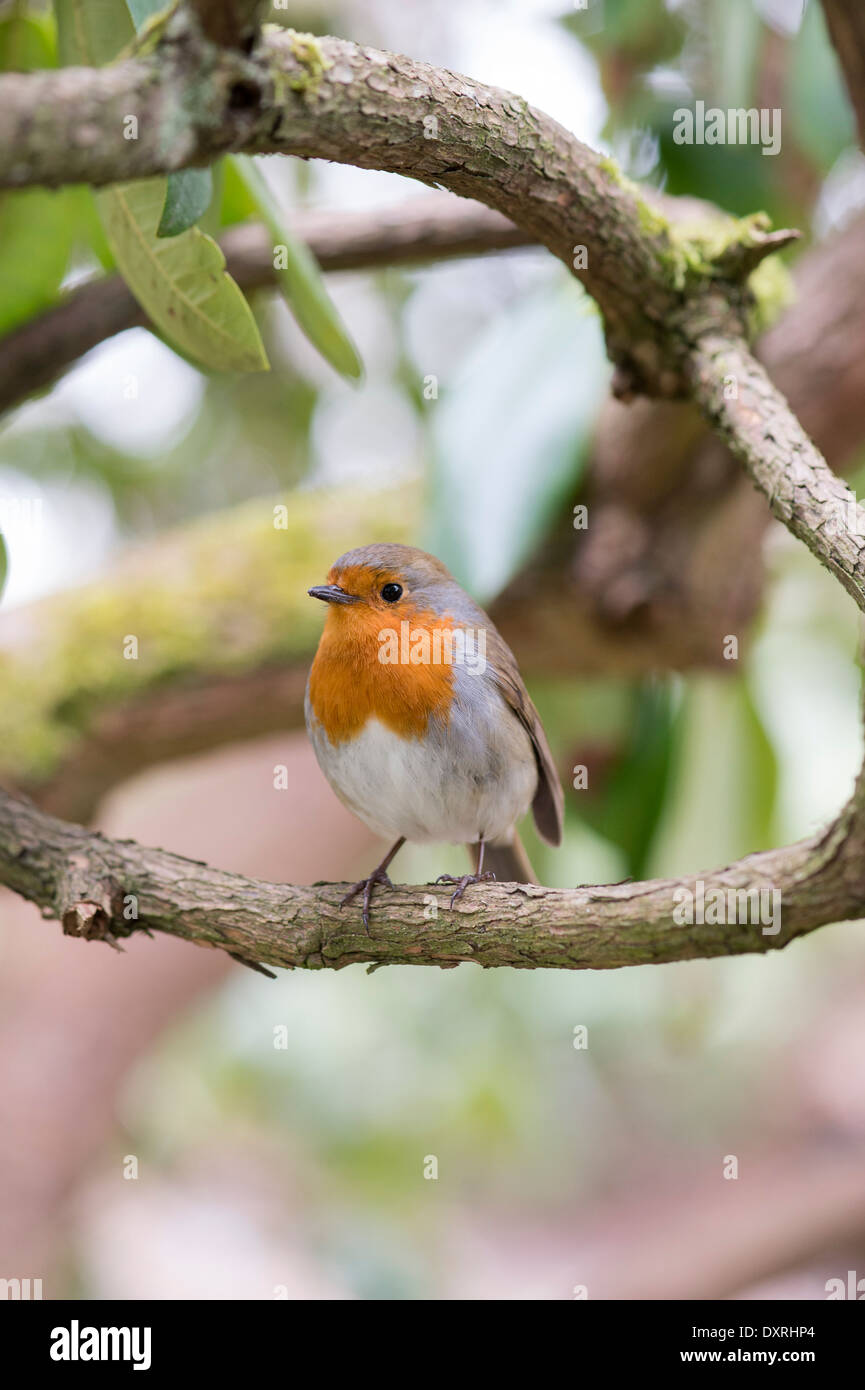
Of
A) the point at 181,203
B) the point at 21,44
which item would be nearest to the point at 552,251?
the point at 181,203

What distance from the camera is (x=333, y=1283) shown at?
5008 mm

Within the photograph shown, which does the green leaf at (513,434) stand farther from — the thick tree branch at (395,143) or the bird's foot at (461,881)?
the bird's foot at (461,881)

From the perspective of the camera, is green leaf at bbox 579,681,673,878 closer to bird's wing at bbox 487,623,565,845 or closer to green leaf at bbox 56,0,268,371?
bird's wing at bbox 487,623,565,845

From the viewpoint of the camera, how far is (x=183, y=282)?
166cm

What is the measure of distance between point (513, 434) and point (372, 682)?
4.10 feet

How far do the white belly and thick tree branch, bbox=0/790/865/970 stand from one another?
0.26m

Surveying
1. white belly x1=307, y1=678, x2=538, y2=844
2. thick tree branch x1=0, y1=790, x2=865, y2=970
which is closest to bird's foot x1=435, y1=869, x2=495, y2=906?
thick tree branch x1=0, y1=790, x2=865, y2=970

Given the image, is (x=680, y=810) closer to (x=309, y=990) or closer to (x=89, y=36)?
(x=309, y=990)

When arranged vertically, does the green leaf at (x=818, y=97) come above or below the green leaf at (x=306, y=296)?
above

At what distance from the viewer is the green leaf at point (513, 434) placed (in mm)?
2717

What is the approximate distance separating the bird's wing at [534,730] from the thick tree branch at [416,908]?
1.54 feet

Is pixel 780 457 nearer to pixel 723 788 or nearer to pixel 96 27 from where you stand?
pixel 96 27

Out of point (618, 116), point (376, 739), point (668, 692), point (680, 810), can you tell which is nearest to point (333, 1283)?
point (680, 810)

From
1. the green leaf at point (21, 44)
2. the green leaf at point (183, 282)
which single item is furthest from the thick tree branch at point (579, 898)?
the green leaf at point (21, 44)
